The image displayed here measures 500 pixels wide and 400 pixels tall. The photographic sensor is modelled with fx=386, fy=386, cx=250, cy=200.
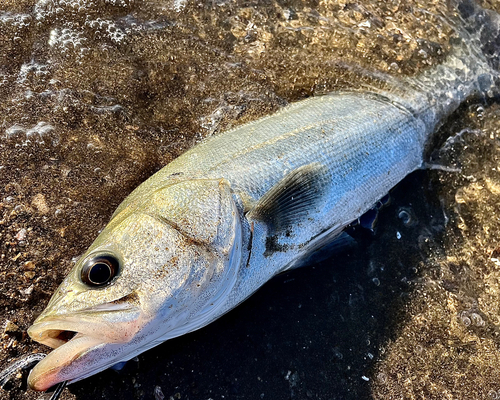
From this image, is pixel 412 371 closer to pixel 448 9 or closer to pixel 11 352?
pixel 11 352

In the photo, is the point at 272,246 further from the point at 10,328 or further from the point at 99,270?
the point at 10,328

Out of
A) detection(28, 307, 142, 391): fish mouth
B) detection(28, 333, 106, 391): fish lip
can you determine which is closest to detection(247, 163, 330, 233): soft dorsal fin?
detection(28, 307, 142, 391): fish mouth

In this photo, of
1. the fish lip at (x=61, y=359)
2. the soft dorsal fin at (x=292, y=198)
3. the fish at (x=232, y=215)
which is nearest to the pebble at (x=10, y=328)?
the fish at (x=232, y=215)

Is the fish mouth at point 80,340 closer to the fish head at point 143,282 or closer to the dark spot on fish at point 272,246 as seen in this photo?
the fish head at point 143,282

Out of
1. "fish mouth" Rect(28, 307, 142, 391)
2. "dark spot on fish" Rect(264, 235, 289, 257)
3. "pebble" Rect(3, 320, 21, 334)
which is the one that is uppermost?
"fish mouth" Rect(28, 307, 142, 391)

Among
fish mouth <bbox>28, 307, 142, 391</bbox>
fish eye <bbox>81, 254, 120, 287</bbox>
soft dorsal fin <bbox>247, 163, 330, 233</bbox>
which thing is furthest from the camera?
soft dorsal fin <bbox>247, 163, 330, 233</bbox>

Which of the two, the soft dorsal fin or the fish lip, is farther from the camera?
the soft dorsal fin

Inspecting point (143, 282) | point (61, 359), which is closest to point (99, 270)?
point (143, 282)

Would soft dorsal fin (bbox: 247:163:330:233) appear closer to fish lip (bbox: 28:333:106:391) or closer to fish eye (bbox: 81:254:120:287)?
fish eye (bbox: 81:254:120:287)

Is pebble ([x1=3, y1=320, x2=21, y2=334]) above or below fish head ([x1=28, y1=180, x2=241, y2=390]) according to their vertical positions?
below
